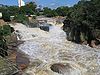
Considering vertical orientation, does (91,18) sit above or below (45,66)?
above

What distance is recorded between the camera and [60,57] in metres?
30.5

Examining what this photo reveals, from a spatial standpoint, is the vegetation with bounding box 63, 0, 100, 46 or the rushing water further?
the vegetation with bounding box 63, 0, 100, 46

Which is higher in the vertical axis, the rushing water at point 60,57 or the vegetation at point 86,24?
the vegetation at point 86,24

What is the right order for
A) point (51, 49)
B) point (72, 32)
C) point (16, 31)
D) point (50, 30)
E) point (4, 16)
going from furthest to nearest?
point (4, 16) → point (50, 30) → point (16, 31) → point (72, 32) → point (51, 49)

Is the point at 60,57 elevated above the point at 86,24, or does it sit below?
below

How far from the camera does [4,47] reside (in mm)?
32438

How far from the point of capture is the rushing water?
25672 mm

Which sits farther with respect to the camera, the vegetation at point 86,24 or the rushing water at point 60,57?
the vegetation at point 86,24

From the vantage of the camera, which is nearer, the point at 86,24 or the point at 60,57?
the point at 60,57

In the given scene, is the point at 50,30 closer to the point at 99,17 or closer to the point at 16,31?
the point at 16,31

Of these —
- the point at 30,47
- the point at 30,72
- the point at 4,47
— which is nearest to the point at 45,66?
the point at 30,72

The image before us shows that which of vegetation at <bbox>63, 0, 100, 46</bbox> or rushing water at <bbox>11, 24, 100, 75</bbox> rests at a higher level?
vegetation at <bbox>63, 0, 100, 46</bbox>

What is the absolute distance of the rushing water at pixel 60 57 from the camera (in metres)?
25.7

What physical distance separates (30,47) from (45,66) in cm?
991
